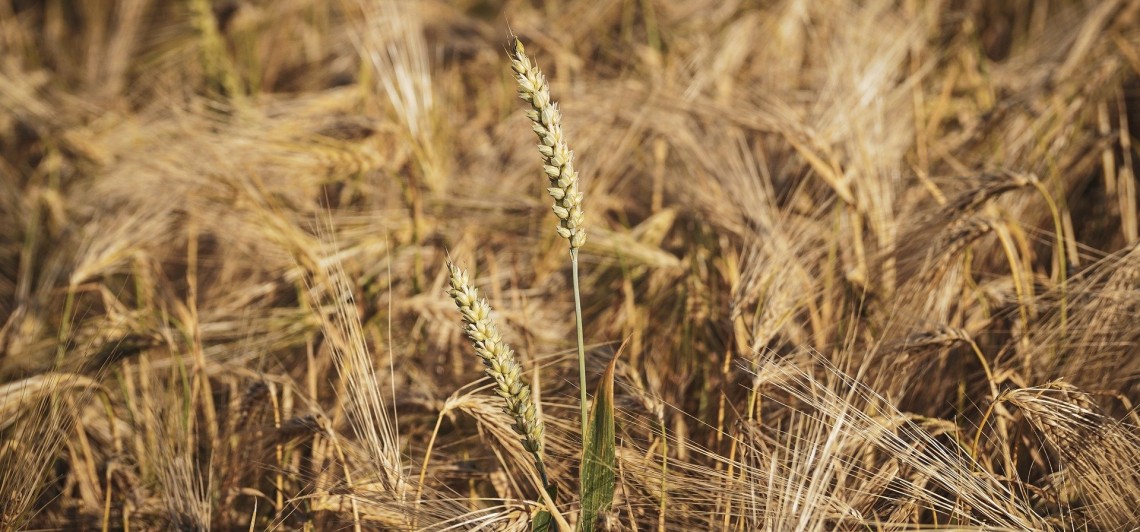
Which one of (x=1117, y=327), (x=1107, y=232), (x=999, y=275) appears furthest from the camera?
(x=1107, y=232)

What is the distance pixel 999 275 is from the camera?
1.47 metres

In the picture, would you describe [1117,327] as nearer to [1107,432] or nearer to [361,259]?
[1107,432]

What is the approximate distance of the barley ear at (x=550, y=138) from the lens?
31.4 inches

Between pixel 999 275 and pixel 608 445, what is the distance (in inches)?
37.0

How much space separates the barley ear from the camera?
80cm

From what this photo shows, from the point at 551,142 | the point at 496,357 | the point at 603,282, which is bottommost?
the point at 603,282

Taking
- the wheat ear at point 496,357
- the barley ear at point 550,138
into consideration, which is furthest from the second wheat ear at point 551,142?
the wheat ear at point 496,357

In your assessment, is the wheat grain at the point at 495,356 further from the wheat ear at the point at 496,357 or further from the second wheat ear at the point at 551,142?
the second wheat ear at the point at 551,142

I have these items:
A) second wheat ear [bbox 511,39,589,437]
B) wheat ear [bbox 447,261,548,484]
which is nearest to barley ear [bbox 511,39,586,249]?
second wheat ear [bbox 511,39,589,437]

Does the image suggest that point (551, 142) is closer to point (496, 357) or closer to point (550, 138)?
point (550, 138)

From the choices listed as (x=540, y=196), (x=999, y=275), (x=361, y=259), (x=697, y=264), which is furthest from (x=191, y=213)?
(x=999, y=275)

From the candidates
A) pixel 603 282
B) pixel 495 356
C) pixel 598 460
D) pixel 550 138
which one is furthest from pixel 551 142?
pixel 603 282

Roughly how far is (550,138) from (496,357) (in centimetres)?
23

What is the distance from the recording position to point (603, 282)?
1.71 metres
